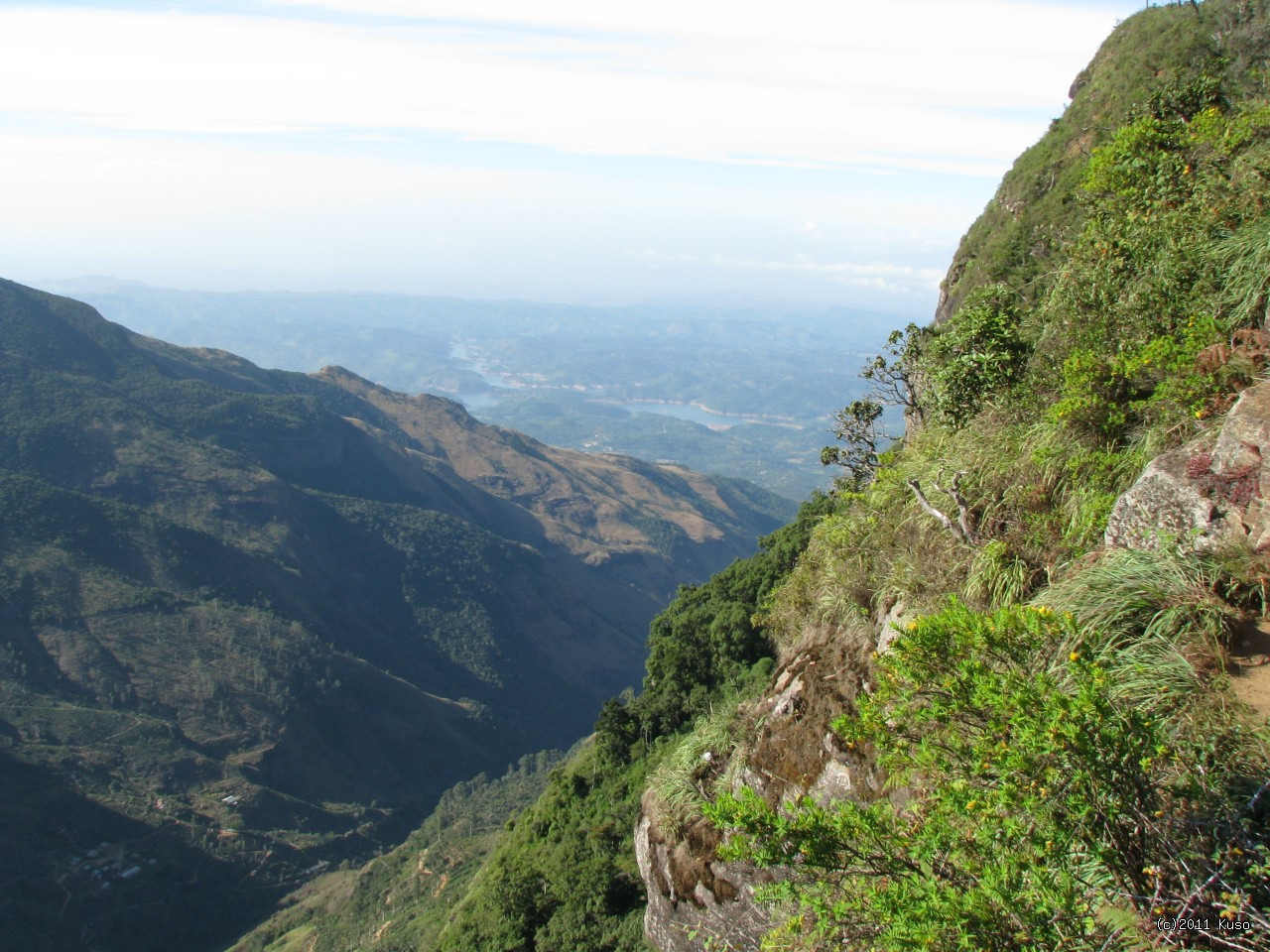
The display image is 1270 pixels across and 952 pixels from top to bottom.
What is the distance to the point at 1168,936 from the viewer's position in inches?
174

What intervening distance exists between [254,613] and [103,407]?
45.9m

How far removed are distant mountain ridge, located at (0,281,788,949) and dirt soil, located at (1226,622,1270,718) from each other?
69.1 metres

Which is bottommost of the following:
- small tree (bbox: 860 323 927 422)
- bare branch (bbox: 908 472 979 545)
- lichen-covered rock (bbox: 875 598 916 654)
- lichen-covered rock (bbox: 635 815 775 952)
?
lichen-covered rock (bbox: 635 815 775 952)

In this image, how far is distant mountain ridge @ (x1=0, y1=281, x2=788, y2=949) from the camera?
63594 mm

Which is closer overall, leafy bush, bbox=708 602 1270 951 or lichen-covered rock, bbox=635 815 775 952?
leafy bush, bbox=708 602 1270 951

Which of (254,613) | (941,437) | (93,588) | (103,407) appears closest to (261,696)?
(254,613)

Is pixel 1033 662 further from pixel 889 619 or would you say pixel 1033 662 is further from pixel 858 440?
pixel 858 440

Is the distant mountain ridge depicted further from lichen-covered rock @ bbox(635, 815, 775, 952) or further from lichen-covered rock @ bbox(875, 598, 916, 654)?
lichen-covered rock @ bbox(875, 598, 916, 654)

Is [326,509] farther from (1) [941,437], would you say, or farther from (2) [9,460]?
(1) [941,437]

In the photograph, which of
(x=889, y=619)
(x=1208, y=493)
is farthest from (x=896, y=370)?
(x=1208, y=493)

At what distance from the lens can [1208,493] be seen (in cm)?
673

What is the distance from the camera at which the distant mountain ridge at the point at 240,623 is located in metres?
63.6

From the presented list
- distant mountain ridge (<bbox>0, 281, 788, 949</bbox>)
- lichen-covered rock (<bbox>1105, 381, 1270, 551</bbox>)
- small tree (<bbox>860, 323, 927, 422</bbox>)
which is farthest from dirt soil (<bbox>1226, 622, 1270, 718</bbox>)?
distant mountain ridge (<bbox>0, 281, 788, 949</bbox>)

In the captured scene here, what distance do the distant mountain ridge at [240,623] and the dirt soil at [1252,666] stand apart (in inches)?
2722
